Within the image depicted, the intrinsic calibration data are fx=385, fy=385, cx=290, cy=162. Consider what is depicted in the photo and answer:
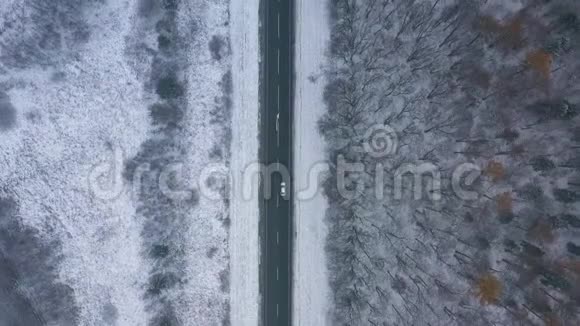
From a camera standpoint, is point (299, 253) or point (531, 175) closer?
point (531, 175)

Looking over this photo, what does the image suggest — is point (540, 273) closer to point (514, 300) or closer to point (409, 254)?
point (514, 300)

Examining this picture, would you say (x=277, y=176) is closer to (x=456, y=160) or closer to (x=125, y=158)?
(x=125, y=158)

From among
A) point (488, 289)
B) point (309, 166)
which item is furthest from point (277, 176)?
point (488, 289)

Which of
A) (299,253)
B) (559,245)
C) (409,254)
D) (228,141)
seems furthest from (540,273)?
(228,141)

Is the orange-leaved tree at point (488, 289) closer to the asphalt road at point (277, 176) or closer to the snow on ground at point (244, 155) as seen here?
the asphalt road at point (277, 176)

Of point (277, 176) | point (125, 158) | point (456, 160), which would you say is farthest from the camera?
point (277, 176)

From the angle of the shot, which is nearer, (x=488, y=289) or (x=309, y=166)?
(x=488, y=289)

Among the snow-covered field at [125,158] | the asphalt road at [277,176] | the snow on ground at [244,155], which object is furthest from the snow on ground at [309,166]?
the snow-covered field at [125,158]
